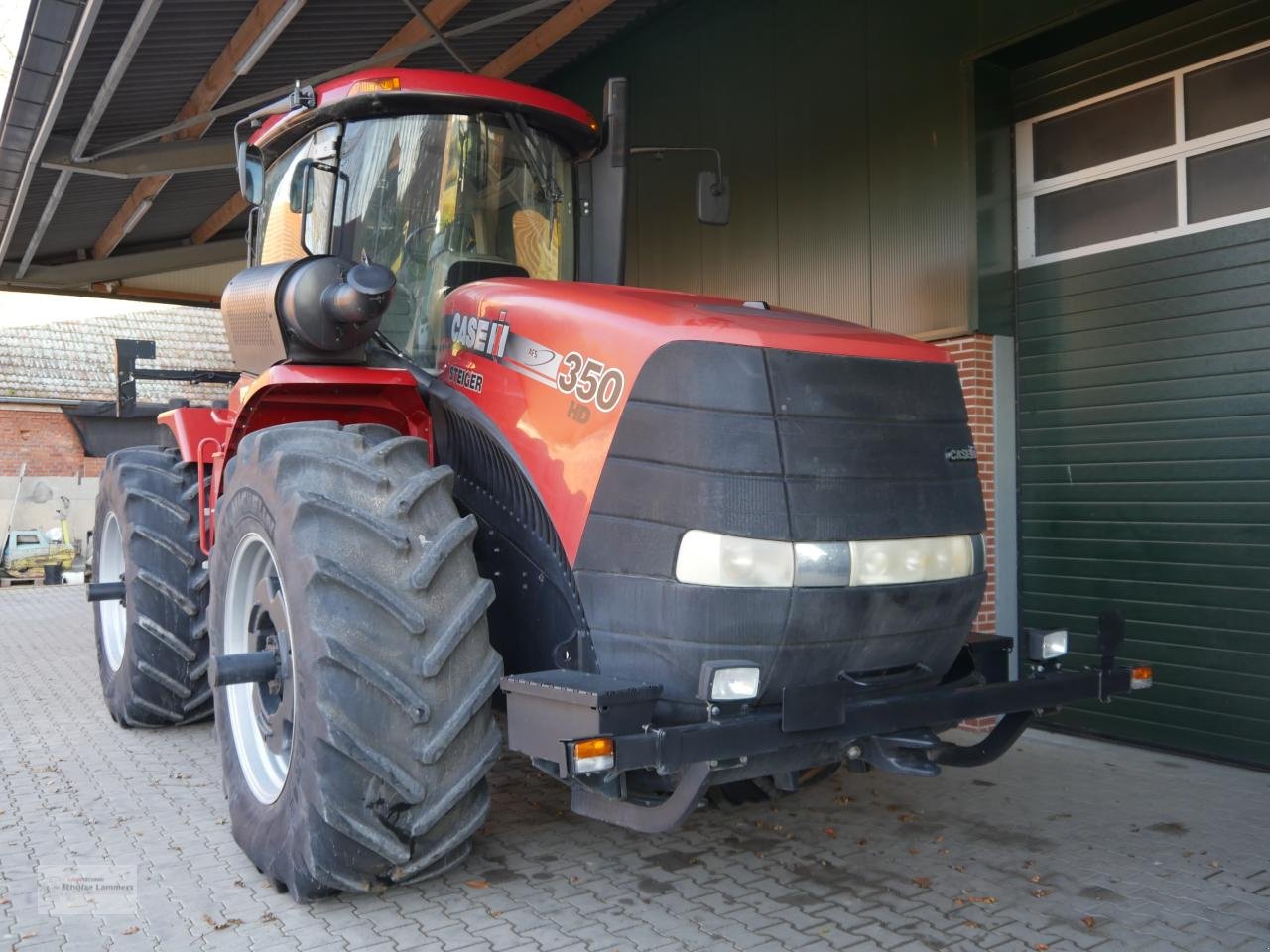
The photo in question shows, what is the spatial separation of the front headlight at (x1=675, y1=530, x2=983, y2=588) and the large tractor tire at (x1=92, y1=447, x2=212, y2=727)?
3.45 metres

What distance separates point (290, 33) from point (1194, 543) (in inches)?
272

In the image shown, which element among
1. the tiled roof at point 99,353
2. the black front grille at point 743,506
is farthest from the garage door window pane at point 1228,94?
the tiled roof at point 99,353

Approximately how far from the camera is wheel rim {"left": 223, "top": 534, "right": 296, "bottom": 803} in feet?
12.7

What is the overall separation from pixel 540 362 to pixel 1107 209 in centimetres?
429

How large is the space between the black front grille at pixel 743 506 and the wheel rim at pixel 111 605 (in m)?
4.39

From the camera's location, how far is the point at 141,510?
18.5 ft

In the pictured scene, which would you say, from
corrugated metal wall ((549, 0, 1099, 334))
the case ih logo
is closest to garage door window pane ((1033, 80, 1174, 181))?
corrugated metal wall ((549, 0, 1099, 334))

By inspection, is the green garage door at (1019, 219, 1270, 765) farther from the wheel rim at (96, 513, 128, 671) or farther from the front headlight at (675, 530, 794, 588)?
the wheel rim at (96, 513, 128, 671)

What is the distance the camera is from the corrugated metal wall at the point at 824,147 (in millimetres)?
6617

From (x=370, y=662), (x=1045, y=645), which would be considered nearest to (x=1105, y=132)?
(x=1045, y=645)

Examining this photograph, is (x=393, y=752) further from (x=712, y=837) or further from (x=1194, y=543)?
(x=1194, y=543)

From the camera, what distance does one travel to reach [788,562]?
3.11 metres

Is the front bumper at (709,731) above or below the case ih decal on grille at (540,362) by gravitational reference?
below

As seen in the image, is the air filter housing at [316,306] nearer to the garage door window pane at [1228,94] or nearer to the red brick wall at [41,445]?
the garage door window pane at [1228,94]
